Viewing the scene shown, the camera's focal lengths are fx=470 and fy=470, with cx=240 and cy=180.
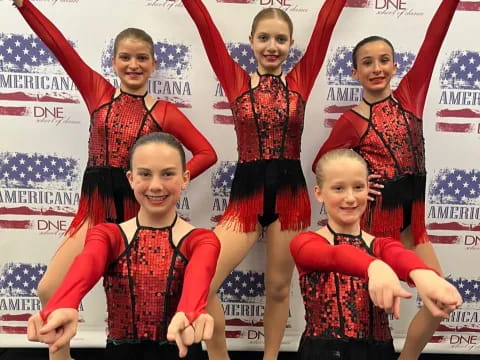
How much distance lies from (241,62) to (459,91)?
1.08m

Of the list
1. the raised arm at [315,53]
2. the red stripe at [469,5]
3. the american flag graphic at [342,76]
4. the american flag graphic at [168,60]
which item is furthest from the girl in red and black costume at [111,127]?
the red stripe at [469,5]

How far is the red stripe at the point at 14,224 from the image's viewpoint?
2377mm

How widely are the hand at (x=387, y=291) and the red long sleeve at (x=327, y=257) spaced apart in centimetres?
7

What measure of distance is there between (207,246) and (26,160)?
1.41m

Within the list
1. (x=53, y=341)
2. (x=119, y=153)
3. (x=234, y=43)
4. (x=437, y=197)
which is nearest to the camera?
(x=53, y=341)

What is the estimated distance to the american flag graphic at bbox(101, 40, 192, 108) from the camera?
2.26 m

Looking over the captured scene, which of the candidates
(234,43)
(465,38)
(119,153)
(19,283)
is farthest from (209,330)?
(465,38)

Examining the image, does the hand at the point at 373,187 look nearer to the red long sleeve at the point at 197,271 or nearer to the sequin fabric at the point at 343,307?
the sequin fabric at the point at 343,307

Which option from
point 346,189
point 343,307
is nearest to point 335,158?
point 346,189

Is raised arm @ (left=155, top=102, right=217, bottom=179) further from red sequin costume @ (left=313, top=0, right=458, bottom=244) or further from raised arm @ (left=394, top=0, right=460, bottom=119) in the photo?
raised arm @ (left=394, top=0, right=460, bottom=119)

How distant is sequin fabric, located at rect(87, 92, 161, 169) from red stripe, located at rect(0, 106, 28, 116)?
23.3 inches

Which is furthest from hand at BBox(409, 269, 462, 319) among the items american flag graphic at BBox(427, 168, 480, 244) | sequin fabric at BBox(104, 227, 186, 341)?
american flag graphic at BBox(427, 168, 480, 244)

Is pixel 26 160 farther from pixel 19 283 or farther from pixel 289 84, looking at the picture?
pixel 289 84

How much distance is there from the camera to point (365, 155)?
6.37ft
